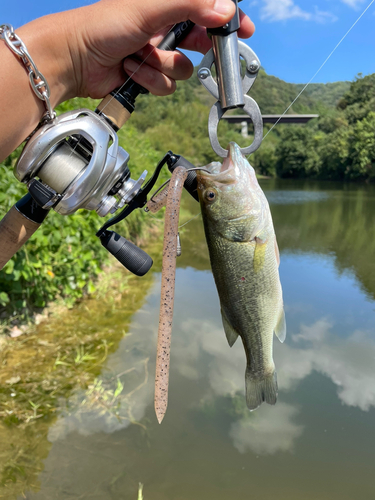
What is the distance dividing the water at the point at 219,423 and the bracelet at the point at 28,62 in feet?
8.70

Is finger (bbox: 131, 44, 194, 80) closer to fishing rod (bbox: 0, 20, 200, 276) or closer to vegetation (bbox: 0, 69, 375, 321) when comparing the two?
fishing rod (bbox: 0, 20, 200, 276)

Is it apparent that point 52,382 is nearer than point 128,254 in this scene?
No

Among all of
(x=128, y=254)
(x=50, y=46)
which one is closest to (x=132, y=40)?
(x=50, y=46)

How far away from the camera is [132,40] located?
1.44 m

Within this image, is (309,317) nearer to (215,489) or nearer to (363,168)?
(215,489)

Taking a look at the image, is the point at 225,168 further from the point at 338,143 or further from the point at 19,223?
the point at 338,143

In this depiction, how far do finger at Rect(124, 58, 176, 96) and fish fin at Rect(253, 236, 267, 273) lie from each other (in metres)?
0.97

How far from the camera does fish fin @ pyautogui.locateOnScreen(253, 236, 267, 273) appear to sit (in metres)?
1.36

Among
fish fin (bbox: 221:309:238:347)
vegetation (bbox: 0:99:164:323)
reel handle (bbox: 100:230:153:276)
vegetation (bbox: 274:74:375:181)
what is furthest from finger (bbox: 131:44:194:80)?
vegetation (bbox: 274:74:375:181)

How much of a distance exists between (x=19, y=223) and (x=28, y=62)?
0.72 m

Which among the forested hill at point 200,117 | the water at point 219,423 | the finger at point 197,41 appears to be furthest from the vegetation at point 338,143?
the finger at point 197,41

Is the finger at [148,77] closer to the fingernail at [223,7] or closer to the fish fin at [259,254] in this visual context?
the fingernail at [223,7]

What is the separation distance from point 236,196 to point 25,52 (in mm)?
851

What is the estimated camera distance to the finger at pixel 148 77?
1.72 metres
